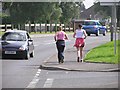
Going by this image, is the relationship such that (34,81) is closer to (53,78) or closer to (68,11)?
(53,78)

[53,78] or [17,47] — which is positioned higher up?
[17,47]

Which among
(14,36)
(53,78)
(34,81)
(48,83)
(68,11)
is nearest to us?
(48,83)

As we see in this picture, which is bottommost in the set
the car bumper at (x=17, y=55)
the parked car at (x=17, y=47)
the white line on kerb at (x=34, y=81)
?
the white line on kerb at (x=34, y=81)

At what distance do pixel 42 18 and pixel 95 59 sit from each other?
6165 centimetres

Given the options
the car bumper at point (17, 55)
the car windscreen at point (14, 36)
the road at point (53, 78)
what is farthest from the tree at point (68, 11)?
the road at point (53, 78)

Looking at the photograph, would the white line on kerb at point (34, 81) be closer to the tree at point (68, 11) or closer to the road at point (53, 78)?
the road at point (53, 78)

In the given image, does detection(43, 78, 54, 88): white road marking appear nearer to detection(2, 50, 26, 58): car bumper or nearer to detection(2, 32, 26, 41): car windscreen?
detection(2, 50, 26, 58): car bumper

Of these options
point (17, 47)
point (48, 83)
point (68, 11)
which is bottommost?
point (48, 83)

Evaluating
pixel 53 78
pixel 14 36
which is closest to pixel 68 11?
pixel 14 36

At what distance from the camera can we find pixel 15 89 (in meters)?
12.0

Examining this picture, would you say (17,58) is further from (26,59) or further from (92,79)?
(92,79)

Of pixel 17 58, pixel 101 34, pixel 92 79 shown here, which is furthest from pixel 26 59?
pixel 101 34

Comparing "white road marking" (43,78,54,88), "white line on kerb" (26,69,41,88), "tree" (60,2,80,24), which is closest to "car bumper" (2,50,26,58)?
"white line on kerb" (26,69,41,88)

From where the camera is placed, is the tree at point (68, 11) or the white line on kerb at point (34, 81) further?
the tree at point (68, 11)
